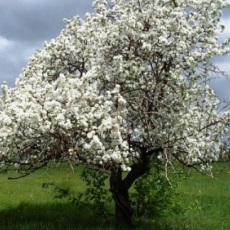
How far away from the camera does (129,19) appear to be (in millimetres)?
14477

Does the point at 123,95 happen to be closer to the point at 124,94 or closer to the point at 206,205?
the point at 124,94

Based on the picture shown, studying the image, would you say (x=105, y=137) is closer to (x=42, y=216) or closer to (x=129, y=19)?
(x=129, y=19)

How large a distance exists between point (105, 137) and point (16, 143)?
7.85ft

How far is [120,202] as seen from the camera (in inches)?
677

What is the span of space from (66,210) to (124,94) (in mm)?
8143

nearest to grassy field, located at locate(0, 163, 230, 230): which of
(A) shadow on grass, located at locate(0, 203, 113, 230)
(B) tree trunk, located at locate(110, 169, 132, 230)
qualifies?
(A) shadow on grass, located at locate(0, 203, 113, 230)

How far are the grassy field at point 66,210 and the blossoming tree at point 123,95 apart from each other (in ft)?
4.21

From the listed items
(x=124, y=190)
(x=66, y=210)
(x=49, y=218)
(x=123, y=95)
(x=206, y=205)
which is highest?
(x=123, y=95)

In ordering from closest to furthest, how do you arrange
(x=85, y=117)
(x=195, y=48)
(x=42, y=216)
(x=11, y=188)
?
(x=85, y=117)
(x=195, y=48)
(x=42, y=216)
(x=11, y=188)

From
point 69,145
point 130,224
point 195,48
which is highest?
point 195,48

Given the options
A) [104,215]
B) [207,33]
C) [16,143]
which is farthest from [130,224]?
[207,33]

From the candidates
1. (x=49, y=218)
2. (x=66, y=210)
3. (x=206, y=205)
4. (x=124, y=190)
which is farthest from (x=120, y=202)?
(x=206, y=205)

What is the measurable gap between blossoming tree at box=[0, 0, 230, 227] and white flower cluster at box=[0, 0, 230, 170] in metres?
0.03

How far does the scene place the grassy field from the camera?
18.4m
